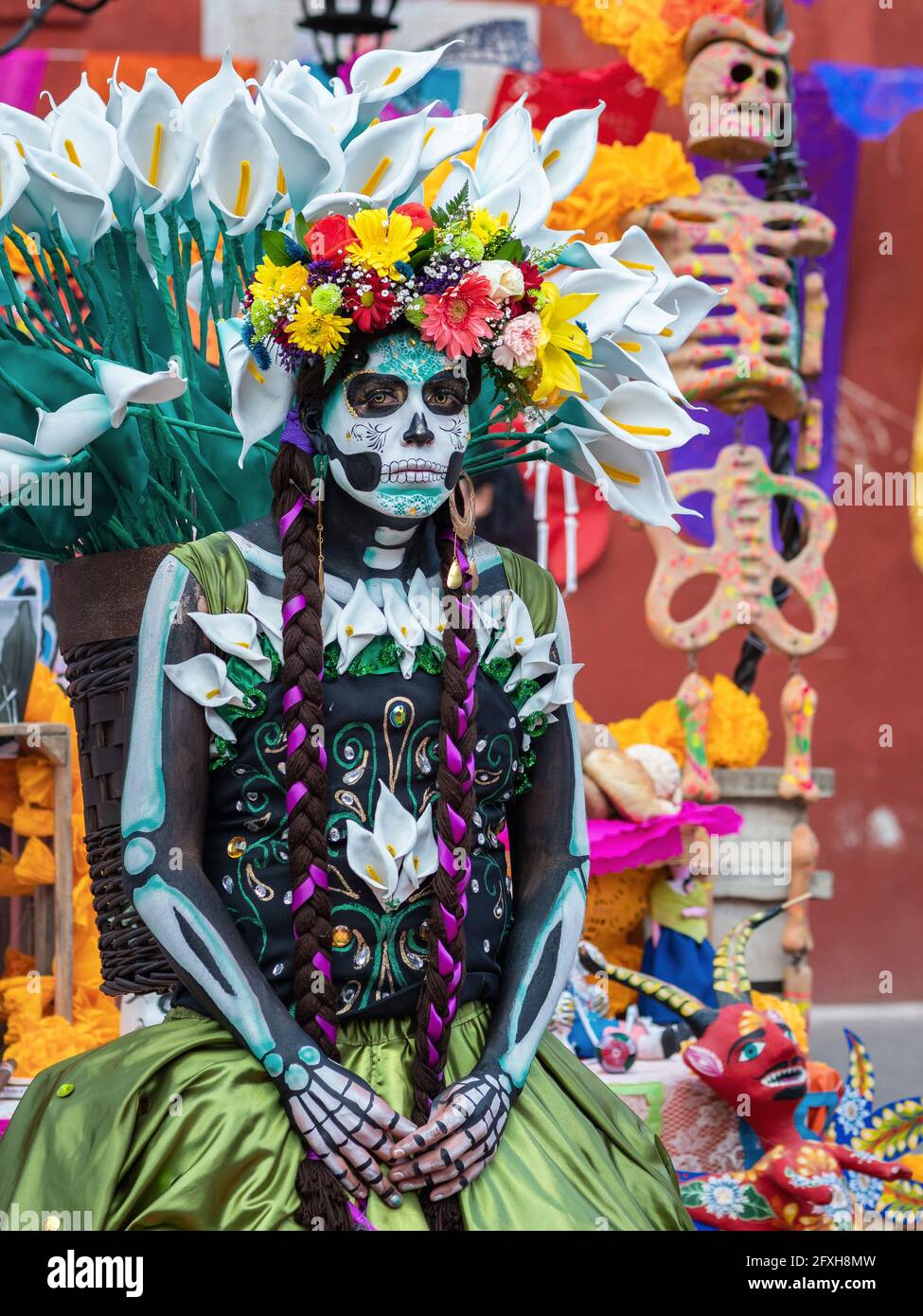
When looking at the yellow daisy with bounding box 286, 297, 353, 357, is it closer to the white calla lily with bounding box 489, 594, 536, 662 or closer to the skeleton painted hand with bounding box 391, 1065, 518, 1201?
the white calla lily with bounding box 489, 594, 536, 662

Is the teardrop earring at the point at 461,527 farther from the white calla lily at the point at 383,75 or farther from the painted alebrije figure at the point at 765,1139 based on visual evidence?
the painted alebrije figure at the point at 765,1139

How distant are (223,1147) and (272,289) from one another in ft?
3.05

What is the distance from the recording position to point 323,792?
204 centimetres

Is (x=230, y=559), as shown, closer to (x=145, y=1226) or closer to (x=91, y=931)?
(x=145, y=1226)

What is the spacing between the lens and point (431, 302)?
204 cm

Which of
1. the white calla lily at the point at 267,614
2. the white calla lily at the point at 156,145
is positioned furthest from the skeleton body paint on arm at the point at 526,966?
the white calla lily at the point at 156,145

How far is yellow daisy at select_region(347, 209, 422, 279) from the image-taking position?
202 centimetres

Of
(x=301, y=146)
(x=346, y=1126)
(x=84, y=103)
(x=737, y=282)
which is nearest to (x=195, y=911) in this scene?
(x=346, y=1126)

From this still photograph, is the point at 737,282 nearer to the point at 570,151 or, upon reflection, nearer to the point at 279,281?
the point at 570,151

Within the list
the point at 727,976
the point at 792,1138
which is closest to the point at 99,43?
the point at 727,976

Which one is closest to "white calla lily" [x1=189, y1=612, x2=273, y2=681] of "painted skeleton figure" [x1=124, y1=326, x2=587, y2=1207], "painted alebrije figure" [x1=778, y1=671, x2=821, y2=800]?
"painted skeleton figure" [x1=124, y1=326, x2=587, y2=1207]

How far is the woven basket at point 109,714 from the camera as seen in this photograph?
7.52 ft

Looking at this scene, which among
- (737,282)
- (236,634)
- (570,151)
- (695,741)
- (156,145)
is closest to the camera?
(236,634)

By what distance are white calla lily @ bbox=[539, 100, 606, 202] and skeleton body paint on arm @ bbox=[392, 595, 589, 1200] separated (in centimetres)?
57
